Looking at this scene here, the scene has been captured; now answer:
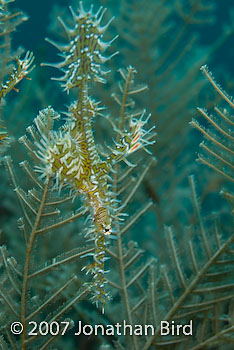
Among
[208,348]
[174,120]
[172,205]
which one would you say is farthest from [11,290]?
[174,120]

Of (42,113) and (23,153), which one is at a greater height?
(23,153)

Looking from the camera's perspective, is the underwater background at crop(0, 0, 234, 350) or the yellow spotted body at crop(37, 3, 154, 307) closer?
the yellow spotted body at crop(37, 3, 154, 307)

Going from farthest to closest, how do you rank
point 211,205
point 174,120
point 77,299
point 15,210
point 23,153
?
point 211,205 < point 174,120 < point 23,153 < point 15,210 < point 77,299

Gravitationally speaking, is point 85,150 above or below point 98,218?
above

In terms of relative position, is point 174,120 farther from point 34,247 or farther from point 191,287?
point 34,247

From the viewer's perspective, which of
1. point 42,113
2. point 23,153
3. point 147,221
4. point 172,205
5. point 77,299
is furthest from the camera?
point 147,221

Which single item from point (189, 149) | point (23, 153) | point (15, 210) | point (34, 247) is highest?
point (189, 149)

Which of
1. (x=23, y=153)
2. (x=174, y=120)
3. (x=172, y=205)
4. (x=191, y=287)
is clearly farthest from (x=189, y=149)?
(x=191, y=287)

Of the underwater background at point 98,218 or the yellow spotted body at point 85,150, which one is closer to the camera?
the yellow spotted body at point 85,150

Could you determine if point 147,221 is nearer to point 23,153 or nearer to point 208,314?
point 23,153

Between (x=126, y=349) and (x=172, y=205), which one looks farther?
(x=172, y=205)
